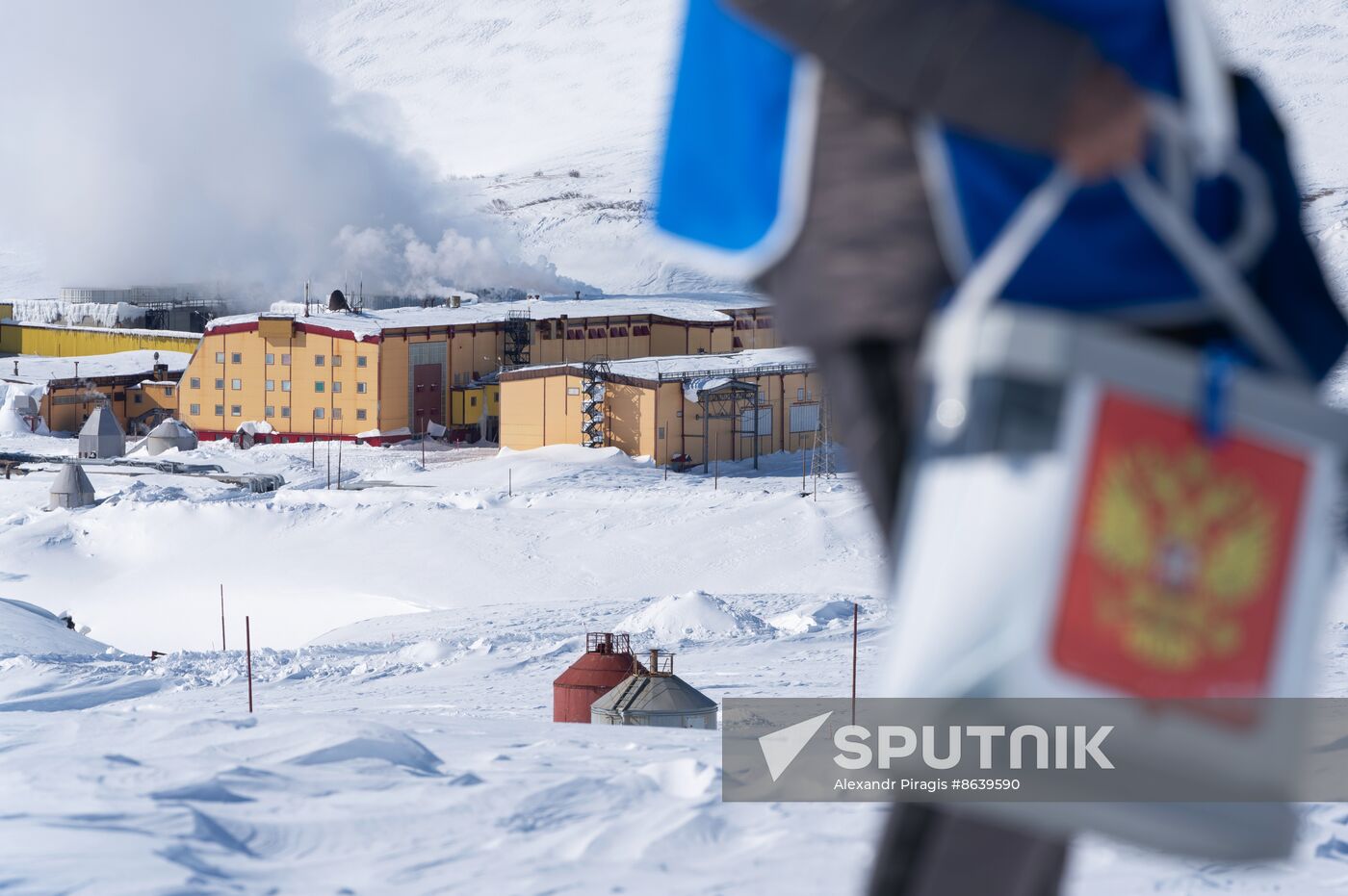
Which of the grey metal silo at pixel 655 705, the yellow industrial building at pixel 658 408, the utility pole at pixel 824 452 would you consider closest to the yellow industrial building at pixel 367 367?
the yellow industrial building at pixel 658 408

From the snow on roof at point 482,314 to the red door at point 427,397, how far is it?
3.84 ft

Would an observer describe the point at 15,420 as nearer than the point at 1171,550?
No

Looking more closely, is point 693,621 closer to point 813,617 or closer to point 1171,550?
point 813,617

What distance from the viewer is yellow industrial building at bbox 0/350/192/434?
134 ft

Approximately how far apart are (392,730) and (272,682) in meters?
10.2

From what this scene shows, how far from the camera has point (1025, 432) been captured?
942 mm

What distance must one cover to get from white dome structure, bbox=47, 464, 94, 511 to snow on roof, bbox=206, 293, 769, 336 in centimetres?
1070

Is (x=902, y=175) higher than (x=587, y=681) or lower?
higher

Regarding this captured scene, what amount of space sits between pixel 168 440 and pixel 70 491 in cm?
824

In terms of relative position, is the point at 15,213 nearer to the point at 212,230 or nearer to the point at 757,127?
the point at 212,230

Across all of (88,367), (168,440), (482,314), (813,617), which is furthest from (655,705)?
(88,367)

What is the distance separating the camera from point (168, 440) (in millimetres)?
35281

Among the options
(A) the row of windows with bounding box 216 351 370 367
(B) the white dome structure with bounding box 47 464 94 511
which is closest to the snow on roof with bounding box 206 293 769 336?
(A) the row of windows with bounding box 216 351 370 367

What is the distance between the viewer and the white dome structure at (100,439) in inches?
1332
